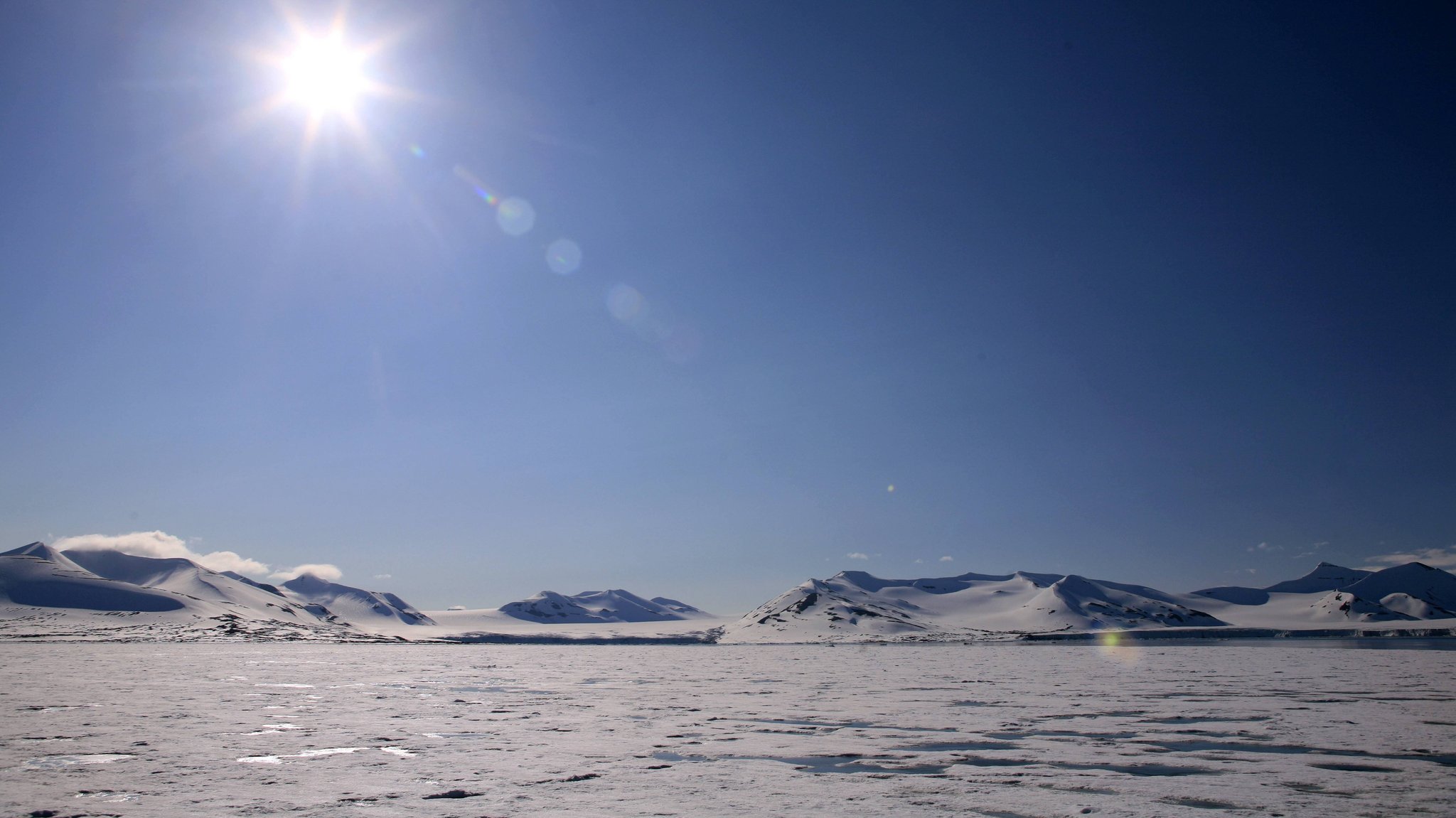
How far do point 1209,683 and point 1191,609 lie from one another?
211m

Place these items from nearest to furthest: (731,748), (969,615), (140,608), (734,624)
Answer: (731,748) → (140,608) → (734,624) → (969,615)

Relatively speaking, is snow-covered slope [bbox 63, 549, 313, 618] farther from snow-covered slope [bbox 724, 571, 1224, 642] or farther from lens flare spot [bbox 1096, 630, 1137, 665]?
lens flare spot [bbox 1096, 630, 1137, 665]

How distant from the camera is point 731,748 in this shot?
42.9 feet

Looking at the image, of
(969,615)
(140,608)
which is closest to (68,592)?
(140,608)

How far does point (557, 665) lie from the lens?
42.5 meters

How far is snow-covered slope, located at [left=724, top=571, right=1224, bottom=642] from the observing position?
139 meters

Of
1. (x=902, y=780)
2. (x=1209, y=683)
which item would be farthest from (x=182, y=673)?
(x=1209, y=683)

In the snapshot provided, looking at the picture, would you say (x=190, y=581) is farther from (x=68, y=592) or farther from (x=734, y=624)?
(x=734, y=624)

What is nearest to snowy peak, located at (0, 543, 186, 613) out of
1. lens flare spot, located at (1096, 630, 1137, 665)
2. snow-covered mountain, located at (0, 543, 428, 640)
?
snow-covered mountain, located at (0, 543, 428, 640)

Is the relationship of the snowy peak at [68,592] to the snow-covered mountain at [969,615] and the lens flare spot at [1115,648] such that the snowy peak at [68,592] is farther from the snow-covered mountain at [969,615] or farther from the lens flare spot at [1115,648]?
the lens flare spot at [1115,648]

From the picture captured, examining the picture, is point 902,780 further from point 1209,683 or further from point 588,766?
point 1209,683

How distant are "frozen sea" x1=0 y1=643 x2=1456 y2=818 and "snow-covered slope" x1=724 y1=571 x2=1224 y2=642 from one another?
104650mm

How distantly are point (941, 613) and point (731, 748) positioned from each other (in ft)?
595

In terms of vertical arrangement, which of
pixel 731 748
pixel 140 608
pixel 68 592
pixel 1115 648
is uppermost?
pixel 68 592
